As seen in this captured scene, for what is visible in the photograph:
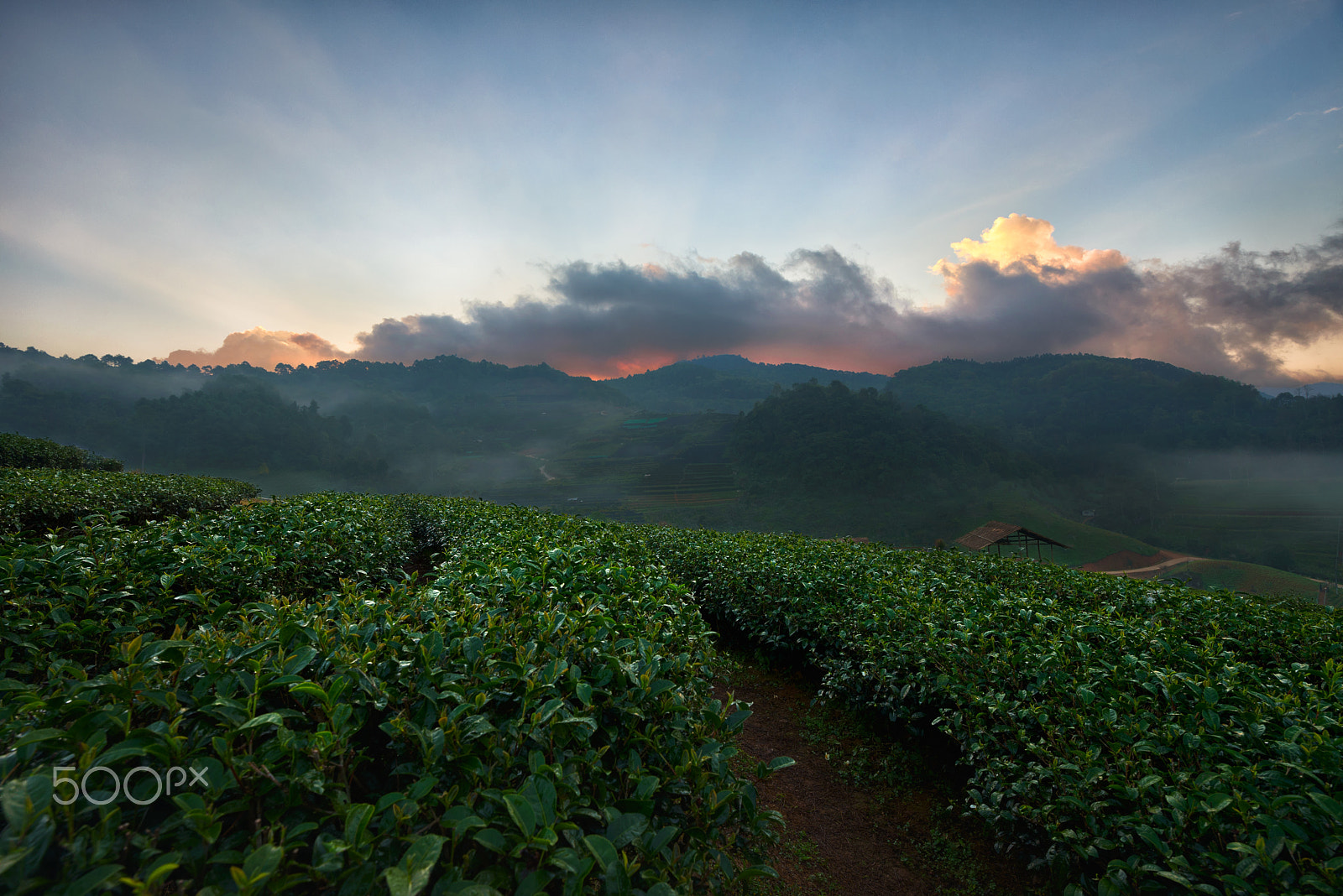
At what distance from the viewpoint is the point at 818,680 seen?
589 cm

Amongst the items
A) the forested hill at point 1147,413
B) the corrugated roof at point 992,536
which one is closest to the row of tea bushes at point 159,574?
the corrugated roof at point 992,536

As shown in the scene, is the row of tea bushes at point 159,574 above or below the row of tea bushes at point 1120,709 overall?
above

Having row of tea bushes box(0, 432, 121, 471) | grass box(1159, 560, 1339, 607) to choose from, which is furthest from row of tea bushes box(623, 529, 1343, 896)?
grass box(1159, 560, 1339, 607)

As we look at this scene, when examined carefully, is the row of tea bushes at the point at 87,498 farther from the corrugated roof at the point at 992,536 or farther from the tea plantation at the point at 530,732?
the corrugated roof at the point at 992,536

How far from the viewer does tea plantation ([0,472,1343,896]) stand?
1.23m

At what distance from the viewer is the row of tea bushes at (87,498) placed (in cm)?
773

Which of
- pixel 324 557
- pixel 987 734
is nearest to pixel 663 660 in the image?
pixel 987 734

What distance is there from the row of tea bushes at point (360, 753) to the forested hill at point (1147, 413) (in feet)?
603

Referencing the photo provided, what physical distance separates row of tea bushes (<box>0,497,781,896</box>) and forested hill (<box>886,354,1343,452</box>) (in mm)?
183668

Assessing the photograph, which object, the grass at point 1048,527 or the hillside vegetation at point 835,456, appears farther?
the hillside vegetation at point 835,456

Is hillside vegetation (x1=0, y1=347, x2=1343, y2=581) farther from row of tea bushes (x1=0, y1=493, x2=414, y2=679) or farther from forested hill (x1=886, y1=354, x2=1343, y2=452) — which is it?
row of tea bushes (x1=0, y1=493, x2=414, y2=679)

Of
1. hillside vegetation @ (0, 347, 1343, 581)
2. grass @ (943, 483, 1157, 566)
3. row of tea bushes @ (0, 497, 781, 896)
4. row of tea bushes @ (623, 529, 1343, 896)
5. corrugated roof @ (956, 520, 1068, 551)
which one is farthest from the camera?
hillside vegetation @ (0, 347, 1343, 581)

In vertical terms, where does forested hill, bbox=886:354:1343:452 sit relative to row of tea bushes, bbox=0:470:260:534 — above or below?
above

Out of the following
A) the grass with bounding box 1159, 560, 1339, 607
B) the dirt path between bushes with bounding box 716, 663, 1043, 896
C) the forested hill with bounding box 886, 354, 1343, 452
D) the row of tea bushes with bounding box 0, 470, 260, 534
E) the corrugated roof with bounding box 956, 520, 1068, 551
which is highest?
the forested hill with bounding box 886, 354, 1343, 452
